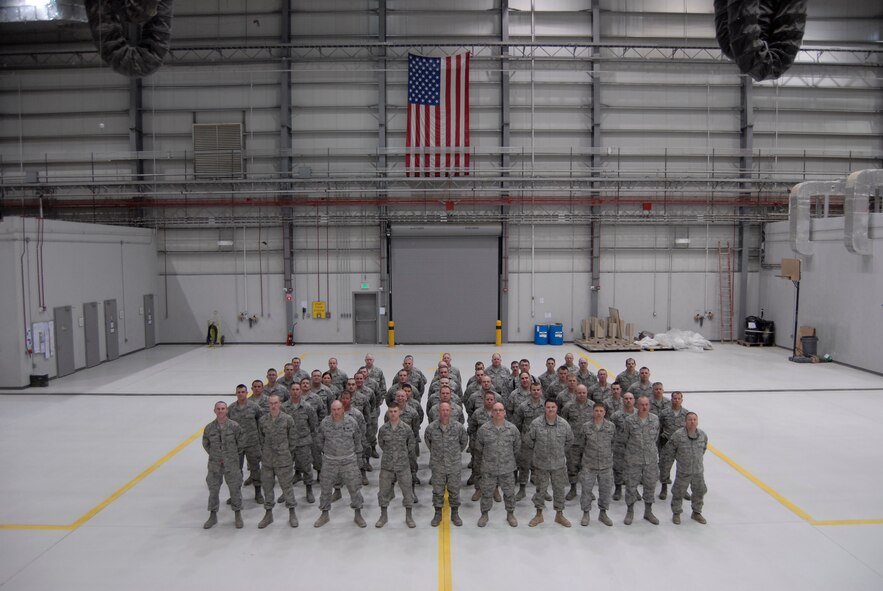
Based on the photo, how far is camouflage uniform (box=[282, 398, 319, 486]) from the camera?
29.2 ft

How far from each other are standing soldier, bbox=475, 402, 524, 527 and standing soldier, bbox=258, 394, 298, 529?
8.56 feet

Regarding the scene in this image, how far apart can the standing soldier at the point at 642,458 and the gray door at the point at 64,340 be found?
15933 millimetres

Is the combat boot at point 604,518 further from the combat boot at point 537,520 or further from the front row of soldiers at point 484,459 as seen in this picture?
the combat boot at point 537,520

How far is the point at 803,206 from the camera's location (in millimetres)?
18203

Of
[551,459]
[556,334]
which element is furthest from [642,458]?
[556,334]

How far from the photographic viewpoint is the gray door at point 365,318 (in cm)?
2289

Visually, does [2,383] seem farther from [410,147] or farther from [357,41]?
[357,41]

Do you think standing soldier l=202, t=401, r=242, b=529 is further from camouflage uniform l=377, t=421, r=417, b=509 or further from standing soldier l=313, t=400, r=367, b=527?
camouflage uniform l=377, t=421, r=417, b=509

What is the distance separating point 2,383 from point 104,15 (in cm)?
1141

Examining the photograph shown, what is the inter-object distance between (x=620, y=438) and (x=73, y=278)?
16.4 meters

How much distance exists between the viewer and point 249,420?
8.67 m

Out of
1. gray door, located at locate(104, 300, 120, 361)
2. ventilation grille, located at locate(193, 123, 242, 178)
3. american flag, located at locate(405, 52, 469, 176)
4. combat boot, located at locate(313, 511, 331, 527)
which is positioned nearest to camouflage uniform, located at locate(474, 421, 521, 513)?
combat boot, located at locate(313, 511, 331, 527)

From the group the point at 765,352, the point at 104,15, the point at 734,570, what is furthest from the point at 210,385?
the point at 765,352

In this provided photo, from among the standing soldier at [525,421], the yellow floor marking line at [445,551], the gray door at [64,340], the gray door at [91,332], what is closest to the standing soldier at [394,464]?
the yellow floor marking line at [445,551]
